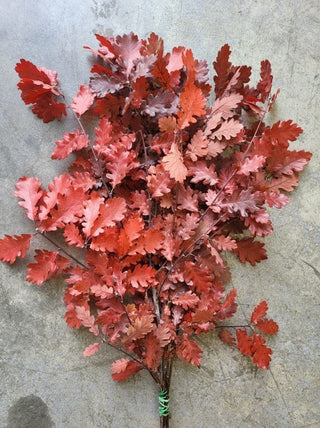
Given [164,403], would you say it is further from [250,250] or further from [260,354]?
[250,250]

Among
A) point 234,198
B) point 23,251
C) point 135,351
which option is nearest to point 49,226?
point 23,251

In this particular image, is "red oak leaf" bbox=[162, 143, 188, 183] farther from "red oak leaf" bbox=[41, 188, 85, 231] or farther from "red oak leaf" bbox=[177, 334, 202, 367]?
"red oak leaf" bbox=[177, 334, 202, 367]

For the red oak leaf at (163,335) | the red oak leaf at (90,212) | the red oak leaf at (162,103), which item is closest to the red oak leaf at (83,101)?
the red oak leaf at (162,103)

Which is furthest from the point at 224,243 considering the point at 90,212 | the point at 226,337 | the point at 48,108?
the point at 48,108

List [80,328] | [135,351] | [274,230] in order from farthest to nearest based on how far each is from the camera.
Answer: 1. [274,230]
2. [80,328]
3. [135,351]

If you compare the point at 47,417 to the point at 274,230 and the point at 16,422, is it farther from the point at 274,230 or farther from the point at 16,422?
the point at 274,230

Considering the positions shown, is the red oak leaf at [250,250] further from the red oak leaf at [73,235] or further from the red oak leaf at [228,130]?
the red oak leaf at [73,235]

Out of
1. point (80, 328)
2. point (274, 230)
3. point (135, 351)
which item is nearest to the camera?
point (135, 351)
